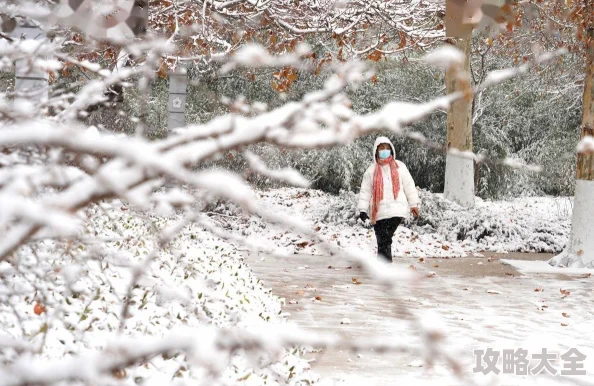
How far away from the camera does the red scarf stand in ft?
32.6

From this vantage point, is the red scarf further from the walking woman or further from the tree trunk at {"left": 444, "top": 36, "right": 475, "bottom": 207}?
the tree trunk at {"left": 444, "top": 36, "right": 475, "bottom": 207}

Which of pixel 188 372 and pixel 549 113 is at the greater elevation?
pixel 549 113

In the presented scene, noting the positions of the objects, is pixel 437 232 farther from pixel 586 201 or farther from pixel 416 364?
pixel 416 364

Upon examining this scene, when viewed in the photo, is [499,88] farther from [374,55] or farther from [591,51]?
[374,55]

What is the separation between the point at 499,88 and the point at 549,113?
1974 millimetres

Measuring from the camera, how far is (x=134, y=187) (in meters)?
1.46

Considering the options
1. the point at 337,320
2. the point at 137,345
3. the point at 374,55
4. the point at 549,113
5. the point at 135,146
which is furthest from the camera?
the point at 549,113

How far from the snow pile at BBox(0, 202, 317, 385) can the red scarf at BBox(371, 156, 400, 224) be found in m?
3.31

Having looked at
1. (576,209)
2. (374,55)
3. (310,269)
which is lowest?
(310,269)

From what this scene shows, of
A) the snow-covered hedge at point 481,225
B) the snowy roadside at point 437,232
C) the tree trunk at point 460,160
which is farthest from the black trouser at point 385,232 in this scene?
the tree trunk at point 460,160

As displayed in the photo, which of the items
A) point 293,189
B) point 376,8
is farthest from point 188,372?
point 293,189

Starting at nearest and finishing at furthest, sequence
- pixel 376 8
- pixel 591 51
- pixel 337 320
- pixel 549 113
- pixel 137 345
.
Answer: pixel 137 345 < pixel 337 320 < pixel 376 8 < pixel 591 51 < pixel 549 113

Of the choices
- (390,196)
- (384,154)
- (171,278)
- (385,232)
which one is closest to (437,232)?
(385,232)

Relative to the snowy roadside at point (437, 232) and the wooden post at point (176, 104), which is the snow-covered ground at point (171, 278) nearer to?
the snowy roadside at point (437, 232)
